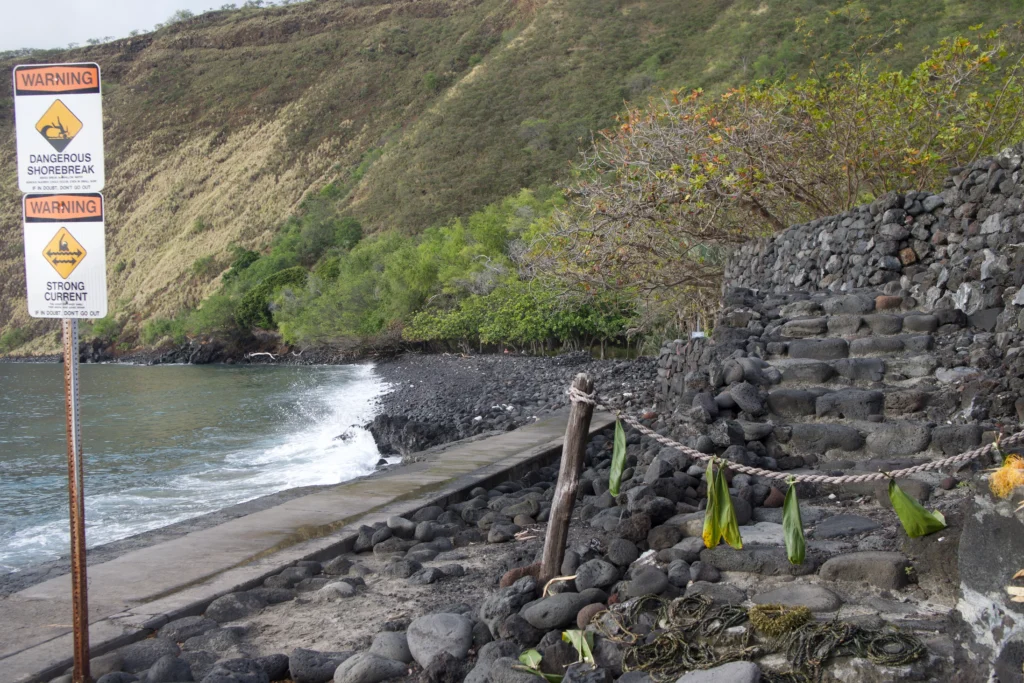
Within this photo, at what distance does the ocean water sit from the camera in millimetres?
9914

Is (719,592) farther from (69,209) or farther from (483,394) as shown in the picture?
(483,394)

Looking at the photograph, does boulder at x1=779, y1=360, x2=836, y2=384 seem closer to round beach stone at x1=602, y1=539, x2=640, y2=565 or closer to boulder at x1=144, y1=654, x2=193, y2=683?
round beach stone at x1=602, y1=539, x2=640, y2=565

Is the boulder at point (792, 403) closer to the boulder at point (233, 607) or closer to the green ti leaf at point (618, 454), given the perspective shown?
the green ti leaf at point (618, 454)

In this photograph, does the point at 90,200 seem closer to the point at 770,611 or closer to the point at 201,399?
the point at 770,611

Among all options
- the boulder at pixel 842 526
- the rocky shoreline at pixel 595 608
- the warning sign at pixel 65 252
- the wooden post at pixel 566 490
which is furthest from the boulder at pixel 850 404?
the warning sign at pixel 65 252

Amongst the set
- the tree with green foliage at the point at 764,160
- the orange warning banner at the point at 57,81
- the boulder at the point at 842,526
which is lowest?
the boulder at the point at 842,526

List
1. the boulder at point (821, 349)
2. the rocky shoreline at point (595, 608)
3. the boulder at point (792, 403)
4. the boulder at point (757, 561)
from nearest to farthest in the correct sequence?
the rocky shoreline at point (595, 608)
the boulder at point (757, 561)
the boulder at point (792, 403)
the boulder at point (821, 349)

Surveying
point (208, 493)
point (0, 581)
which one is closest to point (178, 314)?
point (208, 493)

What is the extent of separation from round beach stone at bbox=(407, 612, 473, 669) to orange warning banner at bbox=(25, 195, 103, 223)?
222 centimetres

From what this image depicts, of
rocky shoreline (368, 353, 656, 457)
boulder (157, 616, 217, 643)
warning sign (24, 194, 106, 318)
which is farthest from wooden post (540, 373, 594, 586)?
rocky shoreline (368, 353, 656, 457)

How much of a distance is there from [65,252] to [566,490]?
98.2 inches

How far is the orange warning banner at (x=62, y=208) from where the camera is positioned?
342 centimetres

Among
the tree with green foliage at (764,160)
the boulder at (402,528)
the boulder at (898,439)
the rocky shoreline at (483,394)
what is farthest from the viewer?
the rocky shoreline at (483,394)

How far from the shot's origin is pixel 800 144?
13.4 m
